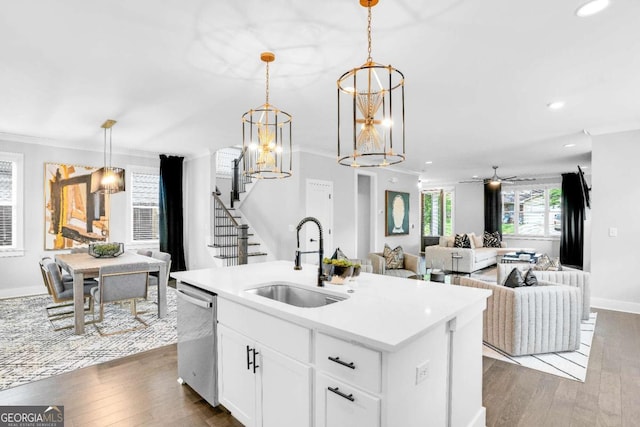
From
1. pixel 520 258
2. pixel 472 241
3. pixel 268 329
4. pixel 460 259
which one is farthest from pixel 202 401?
pixel 472 241

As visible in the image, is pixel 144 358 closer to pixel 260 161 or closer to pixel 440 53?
pixel 260 161

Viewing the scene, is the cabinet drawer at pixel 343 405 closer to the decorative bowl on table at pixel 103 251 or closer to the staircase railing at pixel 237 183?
the decorative bowl on table at pixel 103 251

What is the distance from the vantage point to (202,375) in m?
2.46

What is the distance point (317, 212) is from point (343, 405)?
505 cm

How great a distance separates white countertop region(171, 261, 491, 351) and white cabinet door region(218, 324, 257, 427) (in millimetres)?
261

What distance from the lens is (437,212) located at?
12594 millimetres

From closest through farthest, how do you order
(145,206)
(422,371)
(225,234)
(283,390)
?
(422,371) → (283,390) → (225,234) → (145,206)

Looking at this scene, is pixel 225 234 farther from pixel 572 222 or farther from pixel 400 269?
pixel 572 222

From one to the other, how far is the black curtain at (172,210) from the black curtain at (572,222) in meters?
9.92

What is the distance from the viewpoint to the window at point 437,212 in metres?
12.3

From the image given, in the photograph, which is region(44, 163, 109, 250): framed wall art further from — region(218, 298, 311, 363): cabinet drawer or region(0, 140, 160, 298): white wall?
region(218, 298, 311, 363): cabinet drawer

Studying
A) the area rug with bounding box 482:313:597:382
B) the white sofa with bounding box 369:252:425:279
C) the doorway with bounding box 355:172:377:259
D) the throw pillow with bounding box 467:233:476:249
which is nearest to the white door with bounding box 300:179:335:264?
the white sofa with bounding box 369:252:425:279

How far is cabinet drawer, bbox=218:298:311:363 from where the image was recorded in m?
1.69

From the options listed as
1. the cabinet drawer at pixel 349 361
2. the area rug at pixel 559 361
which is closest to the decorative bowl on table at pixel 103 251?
the cabinet drawer at pixel 349 361
